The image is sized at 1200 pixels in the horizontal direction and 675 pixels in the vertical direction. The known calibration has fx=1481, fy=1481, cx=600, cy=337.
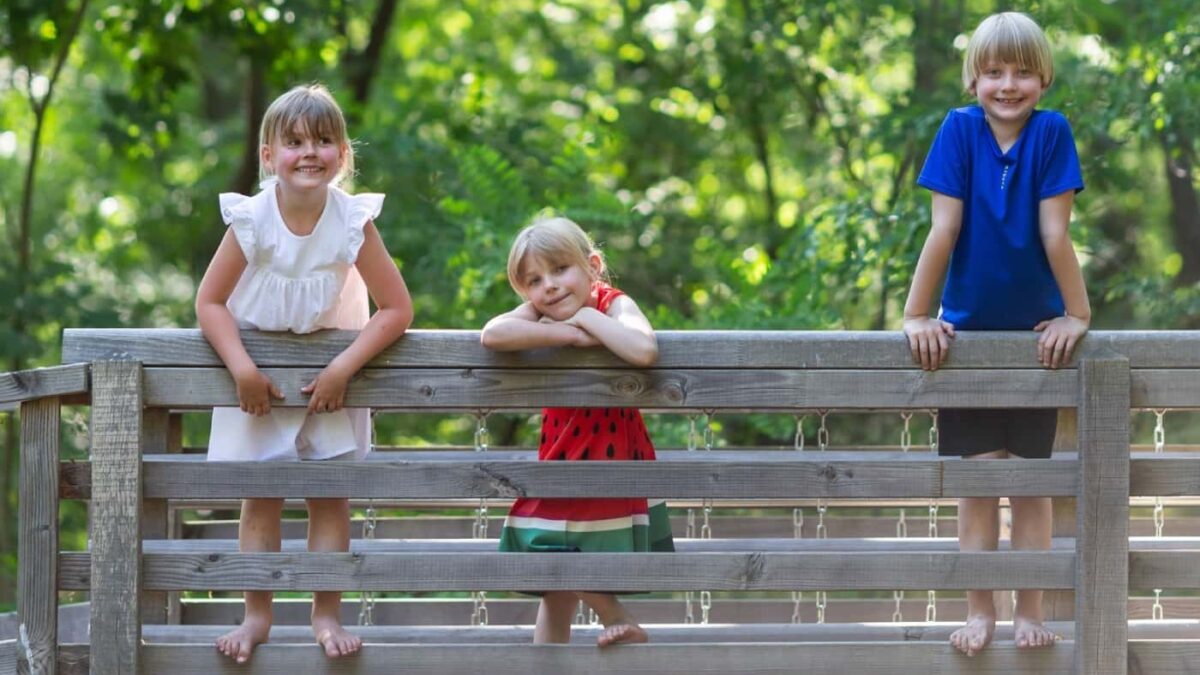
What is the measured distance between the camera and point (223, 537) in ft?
18.1

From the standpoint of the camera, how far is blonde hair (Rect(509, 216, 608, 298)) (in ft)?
12.5

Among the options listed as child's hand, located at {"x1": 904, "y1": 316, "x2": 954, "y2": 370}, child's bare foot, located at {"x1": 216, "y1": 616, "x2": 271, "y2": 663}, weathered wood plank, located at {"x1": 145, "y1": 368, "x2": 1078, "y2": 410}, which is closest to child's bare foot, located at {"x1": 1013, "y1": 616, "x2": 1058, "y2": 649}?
weathered wood plank, located at {"x1": 145, "y1": 368, "x2": 1078, "y2": 410}

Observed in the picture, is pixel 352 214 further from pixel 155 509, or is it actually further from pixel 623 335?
Answer: pixel 155 509

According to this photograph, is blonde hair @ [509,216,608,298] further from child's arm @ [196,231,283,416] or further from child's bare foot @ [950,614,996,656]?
child's bare foot @ [950,614,996,656]

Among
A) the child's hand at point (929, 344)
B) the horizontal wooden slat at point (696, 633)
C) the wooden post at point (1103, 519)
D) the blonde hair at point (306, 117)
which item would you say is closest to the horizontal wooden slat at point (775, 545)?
the horizontal wooden slat at point (696, 633)

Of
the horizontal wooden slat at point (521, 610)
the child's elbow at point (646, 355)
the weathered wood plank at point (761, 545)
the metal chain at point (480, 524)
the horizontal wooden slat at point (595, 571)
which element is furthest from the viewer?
the horizontal wooden slat at point (521, 610)

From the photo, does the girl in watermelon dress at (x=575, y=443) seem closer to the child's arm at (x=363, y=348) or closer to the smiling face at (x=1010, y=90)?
the child's arm at (x=363, y=348)

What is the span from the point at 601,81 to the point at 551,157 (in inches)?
148

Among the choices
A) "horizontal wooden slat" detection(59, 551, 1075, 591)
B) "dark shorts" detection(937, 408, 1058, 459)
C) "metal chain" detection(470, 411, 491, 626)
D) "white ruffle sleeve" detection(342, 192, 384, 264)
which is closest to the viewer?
"horizontal wooden slat" detection(59, 551, 1075, 591)

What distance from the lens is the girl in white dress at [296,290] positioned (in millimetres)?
3682

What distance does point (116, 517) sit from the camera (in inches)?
142

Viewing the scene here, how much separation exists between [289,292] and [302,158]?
1.12 feet

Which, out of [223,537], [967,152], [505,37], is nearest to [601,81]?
[505,37]

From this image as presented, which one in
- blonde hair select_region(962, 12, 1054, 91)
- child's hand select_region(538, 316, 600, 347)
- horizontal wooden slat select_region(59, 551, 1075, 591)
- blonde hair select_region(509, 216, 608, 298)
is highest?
Result: blonde hair select_region(962, 12, 1054, 91)
